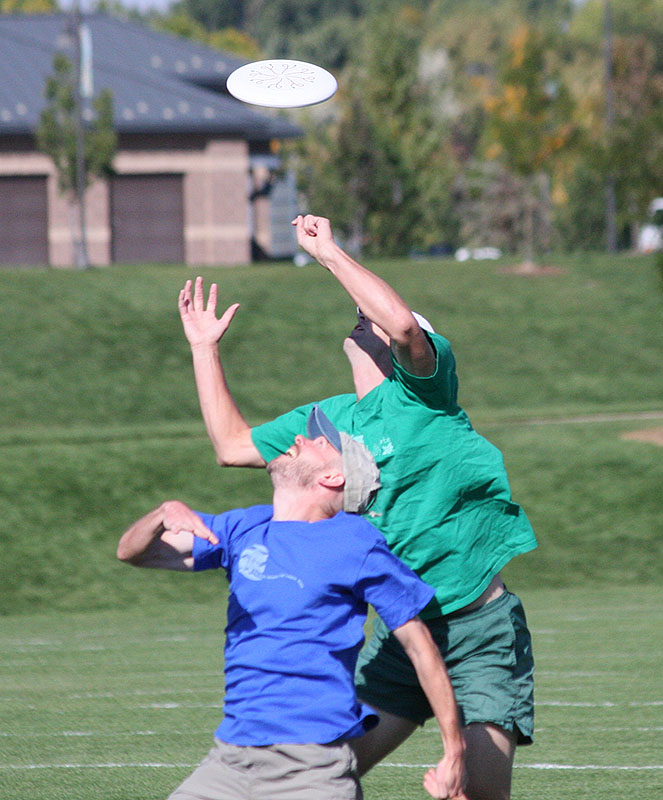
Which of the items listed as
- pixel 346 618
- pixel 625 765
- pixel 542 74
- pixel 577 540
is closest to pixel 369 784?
pixel 625 765

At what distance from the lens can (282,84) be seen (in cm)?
530

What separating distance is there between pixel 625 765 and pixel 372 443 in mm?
3024

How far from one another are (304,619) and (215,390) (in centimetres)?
107

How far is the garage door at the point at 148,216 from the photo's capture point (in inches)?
1623

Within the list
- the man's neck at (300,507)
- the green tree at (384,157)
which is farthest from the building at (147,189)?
the man's neck at (300,507)

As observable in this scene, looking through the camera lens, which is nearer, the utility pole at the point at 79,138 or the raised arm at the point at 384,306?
the raised arm at the point at 384,306

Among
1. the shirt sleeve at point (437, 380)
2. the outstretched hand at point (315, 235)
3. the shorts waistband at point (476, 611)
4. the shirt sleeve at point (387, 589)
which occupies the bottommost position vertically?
the shorts waistband at point (476, 611)

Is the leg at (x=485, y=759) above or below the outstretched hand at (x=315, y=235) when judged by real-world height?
below

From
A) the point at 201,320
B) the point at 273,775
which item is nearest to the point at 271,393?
the point at 201,320

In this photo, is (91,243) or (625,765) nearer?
(625,765)

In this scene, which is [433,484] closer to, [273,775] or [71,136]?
[273,775]

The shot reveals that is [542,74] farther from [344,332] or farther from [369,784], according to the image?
[369,784]

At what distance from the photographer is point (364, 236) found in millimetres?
46094

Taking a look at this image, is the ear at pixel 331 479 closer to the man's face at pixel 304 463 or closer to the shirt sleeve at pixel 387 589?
the man's face at pixel 304 463
